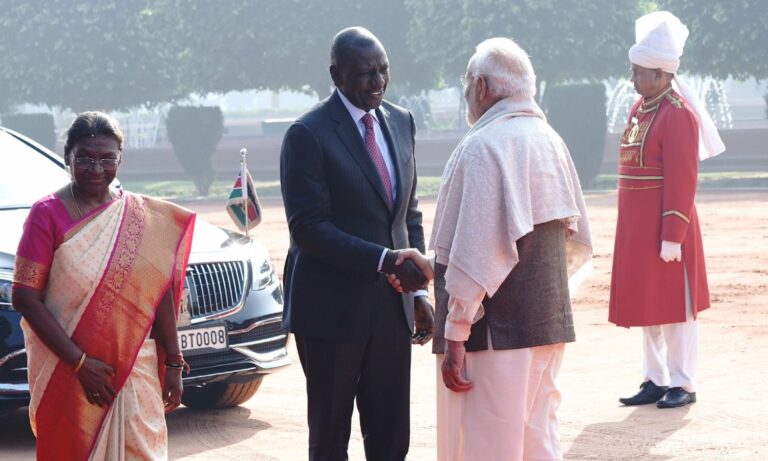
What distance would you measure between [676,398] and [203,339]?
2828mm

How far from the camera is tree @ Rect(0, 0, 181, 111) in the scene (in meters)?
45.2

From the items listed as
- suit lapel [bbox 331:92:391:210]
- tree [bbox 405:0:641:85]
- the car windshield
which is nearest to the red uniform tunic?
suit lapel [bbox 331:92:391:210]

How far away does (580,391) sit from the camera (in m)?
8.59

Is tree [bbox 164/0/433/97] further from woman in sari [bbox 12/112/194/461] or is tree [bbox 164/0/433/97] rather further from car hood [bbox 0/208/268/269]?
woman in sari [bbox 12/112/194/461]

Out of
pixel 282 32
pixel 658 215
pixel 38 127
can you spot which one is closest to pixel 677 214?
pixel 658 215

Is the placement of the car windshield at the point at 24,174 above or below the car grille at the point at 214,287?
above

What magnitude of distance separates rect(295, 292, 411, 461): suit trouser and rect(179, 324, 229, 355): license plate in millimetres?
2152

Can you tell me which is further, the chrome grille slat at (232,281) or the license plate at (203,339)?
the chrome grille slat at (232,281)

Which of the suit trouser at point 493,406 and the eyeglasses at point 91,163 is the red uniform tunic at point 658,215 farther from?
the eyeglasses at point 91,163

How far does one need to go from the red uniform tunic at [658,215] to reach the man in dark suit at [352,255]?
2.96 m

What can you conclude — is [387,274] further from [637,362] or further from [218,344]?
[637,362]

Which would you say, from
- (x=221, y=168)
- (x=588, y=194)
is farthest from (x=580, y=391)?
(x=221, y=168)

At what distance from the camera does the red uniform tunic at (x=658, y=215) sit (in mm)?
7707

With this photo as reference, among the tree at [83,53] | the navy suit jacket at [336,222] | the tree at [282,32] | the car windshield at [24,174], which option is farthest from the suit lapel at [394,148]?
the tree at [83,53]
